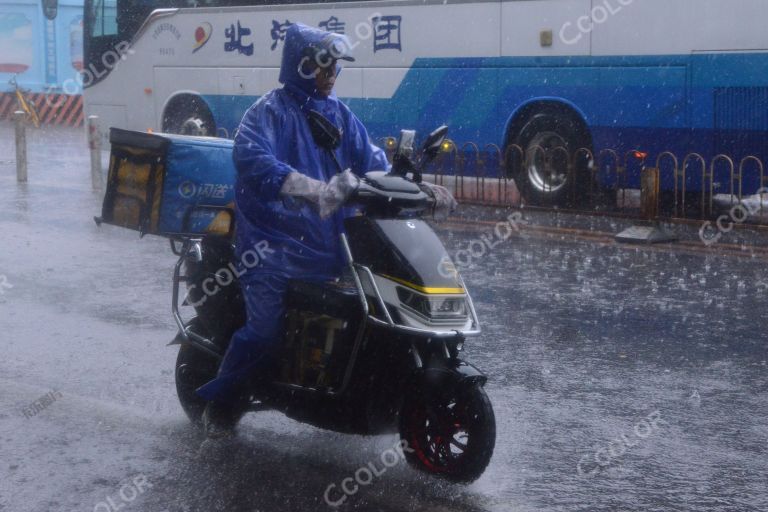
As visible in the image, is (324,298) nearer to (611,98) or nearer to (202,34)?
(611,98)

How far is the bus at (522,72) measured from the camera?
40.3 feet

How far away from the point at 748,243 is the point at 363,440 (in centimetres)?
718

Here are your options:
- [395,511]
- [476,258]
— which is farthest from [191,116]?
[395,511]

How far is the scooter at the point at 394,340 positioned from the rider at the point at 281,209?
0.09 m

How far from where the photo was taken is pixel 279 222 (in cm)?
457

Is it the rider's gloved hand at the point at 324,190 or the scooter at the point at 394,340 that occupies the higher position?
the rider's gloved hand at the point at 324,190

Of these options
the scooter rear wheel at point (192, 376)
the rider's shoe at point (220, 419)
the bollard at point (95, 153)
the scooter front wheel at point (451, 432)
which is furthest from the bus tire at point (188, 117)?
the scooter front wheel at point (451, 432)

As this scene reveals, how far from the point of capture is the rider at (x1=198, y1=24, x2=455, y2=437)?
4.47 meters

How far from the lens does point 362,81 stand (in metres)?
16.0

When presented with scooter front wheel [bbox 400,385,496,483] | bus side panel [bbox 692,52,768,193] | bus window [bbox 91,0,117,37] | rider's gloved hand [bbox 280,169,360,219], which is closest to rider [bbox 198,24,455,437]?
rider's gloved hand [bbox 280,169,360,219]

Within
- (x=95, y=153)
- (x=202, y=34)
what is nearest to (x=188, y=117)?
(x=202, y=34)

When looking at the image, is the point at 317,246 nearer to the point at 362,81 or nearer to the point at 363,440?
the point at 363,440

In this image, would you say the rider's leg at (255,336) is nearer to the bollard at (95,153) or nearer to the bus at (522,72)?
the bus at (522,72)

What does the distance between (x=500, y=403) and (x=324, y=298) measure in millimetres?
1503
